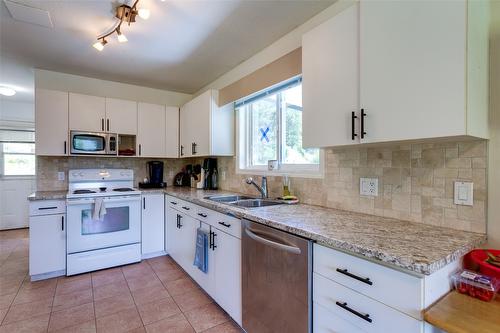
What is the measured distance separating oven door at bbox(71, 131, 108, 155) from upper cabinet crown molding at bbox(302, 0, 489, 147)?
9.19ft

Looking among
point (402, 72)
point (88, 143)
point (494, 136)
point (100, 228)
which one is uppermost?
point (402, 72)

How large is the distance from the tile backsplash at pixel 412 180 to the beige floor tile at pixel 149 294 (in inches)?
64.8

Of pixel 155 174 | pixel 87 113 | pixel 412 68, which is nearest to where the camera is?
pixel 412 68

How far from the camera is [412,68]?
3.69 ft

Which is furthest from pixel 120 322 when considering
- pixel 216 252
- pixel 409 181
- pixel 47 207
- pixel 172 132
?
pixel 172 132

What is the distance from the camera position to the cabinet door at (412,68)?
3.31 ft

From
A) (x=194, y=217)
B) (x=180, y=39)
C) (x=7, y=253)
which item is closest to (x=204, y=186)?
(x=194, y=217)

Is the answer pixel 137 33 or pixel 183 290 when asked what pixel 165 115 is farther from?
pixel 183 290

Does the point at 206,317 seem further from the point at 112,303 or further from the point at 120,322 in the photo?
the point at 112,303

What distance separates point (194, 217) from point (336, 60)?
180cm

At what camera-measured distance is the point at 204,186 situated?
10.9 ft

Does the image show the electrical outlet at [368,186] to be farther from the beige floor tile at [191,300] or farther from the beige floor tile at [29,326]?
the beige floor tile at [29,326]

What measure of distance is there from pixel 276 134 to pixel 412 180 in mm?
1346

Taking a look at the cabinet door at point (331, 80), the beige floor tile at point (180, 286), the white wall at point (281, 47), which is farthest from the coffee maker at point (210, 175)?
the cabinet door at point (331, 80)
